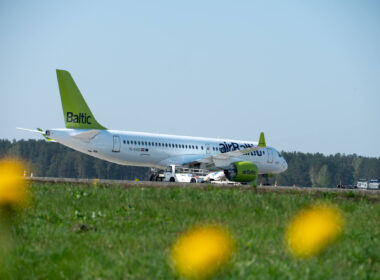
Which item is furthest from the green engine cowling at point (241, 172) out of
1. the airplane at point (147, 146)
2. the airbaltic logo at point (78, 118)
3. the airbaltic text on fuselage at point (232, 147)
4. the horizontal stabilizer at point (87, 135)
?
the airbaltic logo at point (78, 118)

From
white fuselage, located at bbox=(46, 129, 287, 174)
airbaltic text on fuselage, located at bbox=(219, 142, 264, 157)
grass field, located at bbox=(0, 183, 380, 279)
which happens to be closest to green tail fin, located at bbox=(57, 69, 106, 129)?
white fuselage, located at bbox=(46, 129, 287, 174)

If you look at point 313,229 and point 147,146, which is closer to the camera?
point 313,229

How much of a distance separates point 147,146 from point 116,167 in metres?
83.1

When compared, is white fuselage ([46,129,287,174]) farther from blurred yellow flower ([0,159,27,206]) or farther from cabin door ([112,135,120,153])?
blurred yellow flower ([0,159,27,206])

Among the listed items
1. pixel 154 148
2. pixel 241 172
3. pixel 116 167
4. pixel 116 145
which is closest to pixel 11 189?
pixel 116 145

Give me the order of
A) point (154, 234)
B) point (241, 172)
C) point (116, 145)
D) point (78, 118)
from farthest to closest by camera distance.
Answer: point (241, 172), point (116, 145), point (78, 118), point (154, 234)

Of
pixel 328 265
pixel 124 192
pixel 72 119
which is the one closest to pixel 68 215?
pixel 124 192

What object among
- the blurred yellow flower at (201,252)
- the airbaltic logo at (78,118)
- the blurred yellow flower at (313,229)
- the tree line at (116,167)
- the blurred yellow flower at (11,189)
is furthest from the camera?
the tree line at (116,167)

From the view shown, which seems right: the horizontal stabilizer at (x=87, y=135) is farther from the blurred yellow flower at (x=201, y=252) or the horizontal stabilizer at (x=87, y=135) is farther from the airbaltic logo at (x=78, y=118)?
the blurred yellow flower at (x=201, y=252)

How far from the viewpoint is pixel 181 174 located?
131ft

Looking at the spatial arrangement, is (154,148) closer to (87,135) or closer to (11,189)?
(87,135)

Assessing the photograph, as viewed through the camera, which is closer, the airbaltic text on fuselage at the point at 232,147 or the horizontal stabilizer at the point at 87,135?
the horizontal stabilizer at the point at 87,135

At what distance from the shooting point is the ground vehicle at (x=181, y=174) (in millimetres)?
39500

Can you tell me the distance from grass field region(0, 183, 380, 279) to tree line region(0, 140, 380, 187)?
329ft
